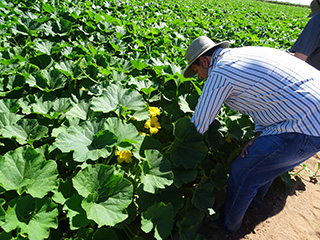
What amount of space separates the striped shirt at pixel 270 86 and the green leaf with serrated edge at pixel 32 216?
48.4 inches

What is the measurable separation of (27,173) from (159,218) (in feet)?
3.14

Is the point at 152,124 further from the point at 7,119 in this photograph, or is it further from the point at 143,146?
the point at 7,119

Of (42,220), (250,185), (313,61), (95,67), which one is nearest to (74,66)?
(95,67)

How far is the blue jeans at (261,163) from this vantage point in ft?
6.70

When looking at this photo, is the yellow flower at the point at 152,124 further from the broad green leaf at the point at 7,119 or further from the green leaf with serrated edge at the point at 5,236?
the green leaf with serrated edge at the point at 5,236

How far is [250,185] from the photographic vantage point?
2371 mm

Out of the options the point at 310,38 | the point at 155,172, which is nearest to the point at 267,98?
the point at 155,172

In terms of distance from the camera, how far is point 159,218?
197 cm

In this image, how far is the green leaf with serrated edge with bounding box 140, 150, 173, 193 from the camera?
1882 mm

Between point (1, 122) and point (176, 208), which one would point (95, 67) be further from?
point (176, 208)

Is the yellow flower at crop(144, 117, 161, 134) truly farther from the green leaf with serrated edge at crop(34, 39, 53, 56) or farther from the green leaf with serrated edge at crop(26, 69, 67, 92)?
the green leaf with serrated edge at crop(34, 39, 53, 56)

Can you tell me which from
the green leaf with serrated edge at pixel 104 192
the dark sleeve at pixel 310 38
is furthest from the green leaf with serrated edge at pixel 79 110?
the dark sleeve at pixel 310 38

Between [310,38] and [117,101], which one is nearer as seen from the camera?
[117,101]

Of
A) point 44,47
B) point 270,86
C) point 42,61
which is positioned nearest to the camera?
point 270,86
